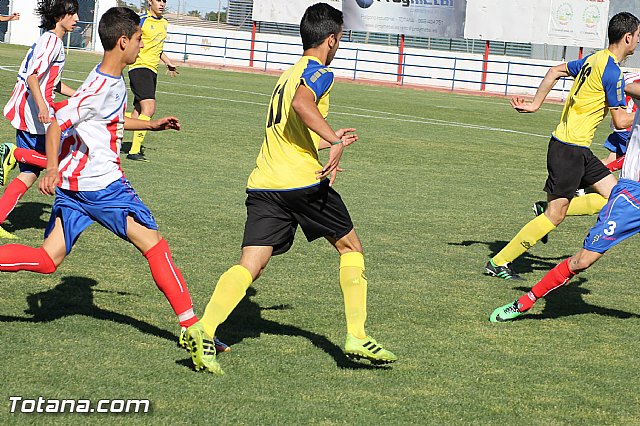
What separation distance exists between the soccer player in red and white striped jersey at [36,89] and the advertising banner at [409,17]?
3340 cm

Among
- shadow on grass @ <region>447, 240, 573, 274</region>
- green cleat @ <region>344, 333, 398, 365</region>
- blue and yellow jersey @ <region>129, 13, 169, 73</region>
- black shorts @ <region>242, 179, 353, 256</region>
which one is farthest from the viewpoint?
blue and yellow jersey @ <region>129, 13, 169, 73</region>

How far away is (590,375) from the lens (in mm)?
5777

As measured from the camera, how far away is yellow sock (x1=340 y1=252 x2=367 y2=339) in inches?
219

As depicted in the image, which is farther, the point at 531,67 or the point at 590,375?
the point at 531,67

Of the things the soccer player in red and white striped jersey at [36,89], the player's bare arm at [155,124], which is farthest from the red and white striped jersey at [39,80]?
the player's bare arm at [155,124]

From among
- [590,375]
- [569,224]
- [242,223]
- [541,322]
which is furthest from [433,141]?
[590,375]

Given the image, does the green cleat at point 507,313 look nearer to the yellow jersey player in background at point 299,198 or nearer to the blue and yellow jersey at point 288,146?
the yellow jersey player in background at point 299,198

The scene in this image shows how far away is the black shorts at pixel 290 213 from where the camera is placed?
5555 mm

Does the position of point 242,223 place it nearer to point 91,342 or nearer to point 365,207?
point 365,207

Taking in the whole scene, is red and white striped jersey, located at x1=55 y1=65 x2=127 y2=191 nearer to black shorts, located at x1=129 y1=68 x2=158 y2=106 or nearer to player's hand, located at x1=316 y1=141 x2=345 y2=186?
player's hand, located at x1=316 y1=141 x2=345 y2=186

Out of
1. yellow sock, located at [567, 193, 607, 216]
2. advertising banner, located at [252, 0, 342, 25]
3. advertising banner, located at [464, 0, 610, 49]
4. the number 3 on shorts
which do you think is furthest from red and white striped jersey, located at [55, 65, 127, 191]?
advertising banner, located at [252, 0, 342, 25]

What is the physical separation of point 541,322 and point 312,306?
1.60m

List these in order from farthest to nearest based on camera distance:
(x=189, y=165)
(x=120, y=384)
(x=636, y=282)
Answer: (x=189, y=165) → (x=636, y=282) → (x=120, y=384)

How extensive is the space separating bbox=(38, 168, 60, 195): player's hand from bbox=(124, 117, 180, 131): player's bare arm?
590 millimetres
